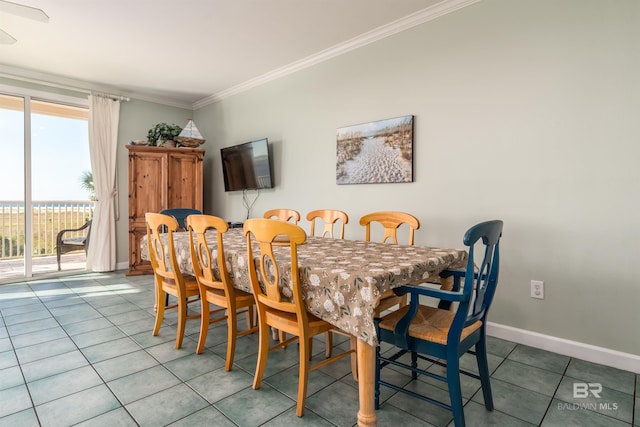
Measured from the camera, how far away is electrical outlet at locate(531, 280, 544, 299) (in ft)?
7.66

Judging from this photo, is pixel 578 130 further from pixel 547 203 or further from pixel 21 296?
pixel 21 296

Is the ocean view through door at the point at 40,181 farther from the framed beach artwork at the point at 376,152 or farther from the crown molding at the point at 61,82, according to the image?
the framed beach artwork at the point at 376,152

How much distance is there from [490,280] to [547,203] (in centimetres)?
109

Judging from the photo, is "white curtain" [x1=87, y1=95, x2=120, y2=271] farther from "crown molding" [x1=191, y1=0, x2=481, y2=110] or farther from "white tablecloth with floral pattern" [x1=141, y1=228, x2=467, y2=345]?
"white tablecloth with floral pattern" [x1=141, y1=228, x2=467, y2=345]

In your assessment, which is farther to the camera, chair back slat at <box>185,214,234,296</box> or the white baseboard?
the white baseboard

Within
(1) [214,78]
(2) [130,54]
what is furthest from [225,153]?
(2) [130,54]

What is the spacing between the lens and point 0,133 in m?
4.21

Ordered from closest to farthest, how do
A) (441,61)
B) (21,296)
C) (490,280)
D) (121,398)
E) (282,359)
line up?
(490,280) → (121,398) → (282,359) → (441,61) → (21,296)

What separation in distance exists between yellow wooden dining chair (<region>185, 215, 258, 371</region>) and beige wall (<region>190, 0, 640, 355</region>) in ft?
5.35

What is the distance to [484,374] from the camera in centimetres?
160

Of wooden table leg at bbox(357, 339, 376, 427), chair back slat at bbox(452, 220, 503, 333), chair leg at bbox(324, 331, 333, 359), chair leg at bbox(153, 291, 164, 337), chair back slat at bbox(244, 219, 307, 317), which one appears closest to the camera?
chair back slat at bbox(452, 220, 503, 333)

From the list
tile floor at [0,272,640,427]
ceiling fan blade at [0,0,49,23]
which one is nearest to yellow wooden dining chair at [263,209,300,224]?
tile floor at [0,272,640,427]

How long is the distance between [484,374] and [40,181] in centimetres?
539

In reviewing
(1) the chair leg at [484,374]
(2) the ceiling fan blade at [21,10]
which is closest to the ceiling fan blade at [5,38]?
(2) the ceiling fan blade at [21,10]
